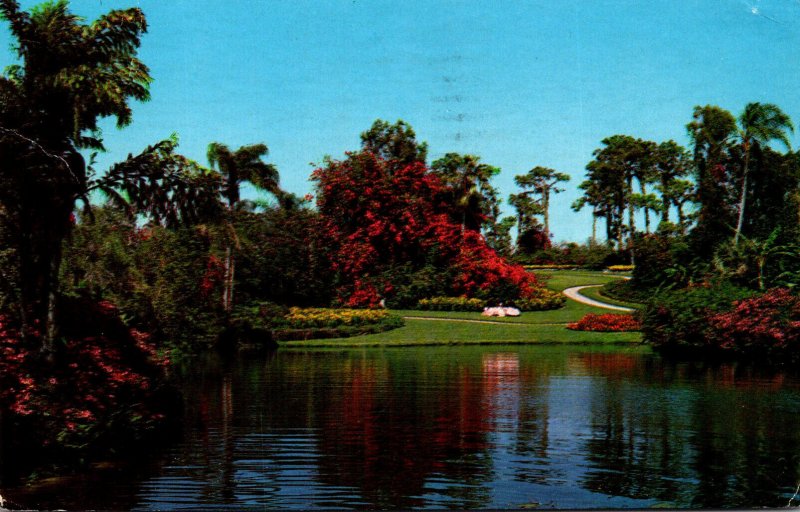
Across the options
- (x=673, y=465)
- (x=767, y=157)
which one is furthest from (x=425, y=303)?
(x=673, y=465)

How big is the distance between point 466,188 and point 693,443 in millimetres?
7765

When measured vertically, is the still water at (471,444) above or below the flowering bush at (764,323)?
below

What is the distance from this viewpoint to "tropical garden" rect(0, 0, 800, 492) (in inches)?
308

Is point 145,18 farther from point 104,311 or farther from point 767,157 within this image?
point 767,157

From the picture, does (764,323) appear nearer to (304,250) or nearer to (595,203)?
(595,203)

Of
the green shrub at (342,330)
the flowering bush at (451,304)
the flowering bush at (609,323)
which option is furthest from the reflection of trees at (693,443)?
the green shrub at (342,330)

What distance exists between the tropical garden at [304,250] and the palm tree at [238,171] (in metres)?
0.05

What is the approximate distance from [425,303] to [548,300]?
3540 mm

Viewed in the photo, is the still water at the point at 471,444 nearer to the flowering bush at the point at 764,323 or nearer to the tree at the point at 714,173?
the flowering bush at the point at 764,323

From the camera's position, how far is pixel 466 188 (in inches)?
583

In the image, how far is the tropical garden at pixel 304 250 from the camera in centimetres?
783

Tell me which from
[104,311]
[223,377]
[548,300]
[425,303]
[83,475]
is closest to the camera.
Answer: [83,475]

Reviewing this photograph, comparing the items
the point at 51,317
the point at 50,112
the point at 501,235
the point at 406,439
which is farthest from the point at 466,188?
the point at 51,317

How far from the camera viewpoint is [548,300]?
19609 mm
